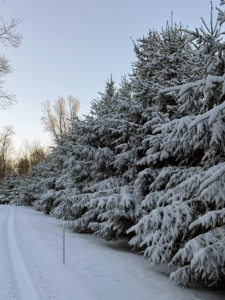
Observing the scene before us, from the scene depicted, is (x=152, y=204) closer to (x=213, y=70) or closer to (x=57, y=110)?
(x=213, y=70)

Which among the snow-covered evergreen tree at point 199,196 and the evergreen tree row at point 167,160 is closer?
the snow-covered evergreen tree at point 199,196

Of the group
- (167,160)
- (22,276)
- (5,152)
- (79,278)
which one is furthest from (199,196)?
(5,152)

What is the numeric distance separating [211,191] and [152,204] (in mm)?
3874

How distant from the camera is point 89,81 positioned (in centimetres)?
1947

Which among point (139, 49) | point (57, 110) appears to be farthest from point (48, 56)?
point (57, 110)

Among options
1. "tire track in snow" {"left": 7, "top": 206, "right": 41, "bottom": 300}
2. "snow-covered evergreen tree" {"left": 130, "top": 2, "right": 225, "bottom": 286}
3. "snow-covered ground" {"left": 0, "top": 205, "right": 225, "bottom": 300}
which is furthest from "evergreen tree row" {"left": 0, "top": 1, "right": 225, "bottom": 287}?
"tire track in snow" {"left": 7, "top": 206, "right": 41, "bottom": 300}

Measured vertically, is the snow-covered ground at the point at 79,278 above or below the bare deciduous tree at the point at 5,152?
below

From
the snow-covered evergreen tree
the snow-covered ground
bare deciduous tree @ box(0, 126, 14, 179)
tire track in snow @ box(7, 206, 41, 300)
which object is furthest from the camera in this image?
bare deciduous tree @ box(0, 126, 14, 179)

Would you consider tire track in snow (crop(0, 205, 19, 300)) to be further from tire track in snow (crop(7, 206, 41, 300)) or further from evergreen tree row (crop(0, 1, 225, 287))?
evergreen tree row (crop(0, 1, 225, 287))

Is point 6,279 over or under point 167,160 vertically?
under

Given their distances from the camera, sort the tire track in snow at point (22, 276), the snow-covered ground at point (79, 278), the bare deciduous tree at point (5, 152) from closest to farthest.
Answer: the tire track in snow at point (22, 276)
the snow-covered ground at point (79, 278)
the bare deciduous tree at point (5, 152)

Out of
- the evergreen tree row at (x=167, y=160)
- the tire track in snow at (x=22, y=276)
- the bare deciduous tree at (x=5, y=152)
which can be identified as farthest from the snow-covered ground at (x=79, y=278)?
the bare deciduous tree at (x=5, y=152)

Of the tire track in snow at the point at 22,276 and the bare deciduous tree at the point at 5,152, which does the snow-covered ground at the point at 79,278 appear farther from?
the bare deciduous tree at the point at 5,152

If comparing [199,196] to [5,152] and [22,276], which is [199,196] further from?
[5,152]
